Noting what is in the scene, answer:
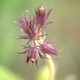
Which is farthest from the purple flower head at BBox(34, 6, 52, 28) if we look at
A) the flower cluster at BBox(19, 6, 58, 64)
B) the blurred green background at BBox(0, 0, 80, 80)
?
the blurred green background at BBox(0, 0, 80, 80)

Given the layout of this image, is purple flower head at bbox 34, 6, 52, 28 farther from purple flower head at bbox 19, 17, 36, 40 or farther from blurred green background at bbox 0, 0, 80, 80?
blurred green background at bbox 0, 0, 80, 80

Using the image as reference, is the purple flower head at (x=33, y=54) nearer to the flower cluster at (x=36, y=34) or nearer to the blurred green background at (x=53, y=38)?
the flower cluster at (x=36, y=34)

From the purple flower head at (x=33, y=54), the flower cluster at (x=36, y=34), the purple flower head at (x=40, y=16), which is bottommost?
the purple flower head at (x=33, y=54)

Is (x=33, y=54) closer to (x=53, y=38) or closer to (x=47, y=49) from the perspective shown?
(x=47, y=49)

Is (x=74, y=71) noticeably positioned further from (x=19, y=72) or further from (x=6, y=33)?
(x=6, y=33)

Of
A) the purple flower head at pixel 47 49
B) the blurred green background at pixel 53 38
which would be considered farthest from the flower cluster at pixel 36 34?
the blurred green background at pixel 53 38

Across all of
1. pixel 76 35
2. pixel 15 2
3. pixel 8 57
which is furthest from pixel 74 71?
pixel 15 2
